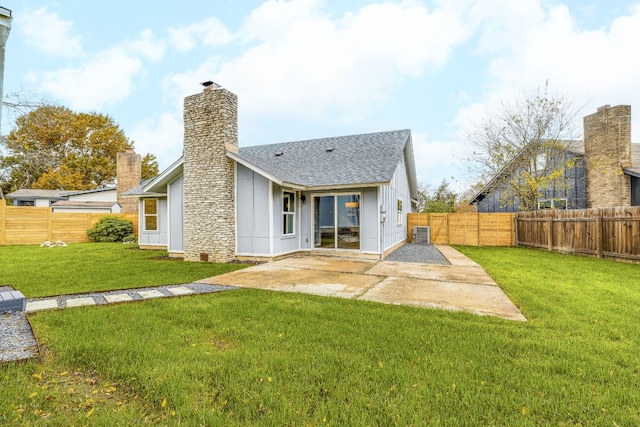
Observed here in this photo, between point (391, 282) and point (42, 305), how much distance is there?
19.6ft

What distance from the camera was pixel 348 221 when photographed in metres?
11.0

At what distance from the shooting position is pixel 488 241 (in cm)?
1553

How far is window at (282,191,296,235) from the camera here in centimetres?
1055

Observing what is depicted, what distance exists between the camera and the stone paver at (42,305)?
4638 mm

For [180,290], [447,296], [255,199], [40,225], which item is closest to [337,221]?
[255,199]

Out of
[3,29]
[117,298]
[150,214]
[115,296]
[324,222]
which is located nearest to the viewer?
[3,29]

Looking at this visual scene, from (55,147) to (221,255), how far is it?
31949 millimetres

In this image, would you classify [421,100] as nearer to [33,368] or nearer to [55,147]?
[33,368]

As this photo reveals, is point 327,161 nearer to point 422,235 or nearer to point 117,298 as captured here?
point 422,235

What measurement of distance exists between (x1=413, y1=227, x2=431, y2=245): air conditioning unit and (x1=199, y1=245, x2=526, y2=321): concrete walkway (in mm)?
6812

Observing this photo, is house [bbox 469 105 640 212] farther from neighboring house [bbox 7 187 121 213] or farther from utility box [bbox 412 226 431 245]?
neighboring house [bbox 7 187 121 213]

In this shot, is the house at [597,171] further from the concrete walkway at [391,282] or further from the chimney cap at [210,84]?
the chimney cap at [210,84]

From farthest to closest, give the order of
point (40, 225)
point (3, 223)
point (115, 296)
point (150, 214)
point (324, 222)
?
1. point (40, 225)
2. point (3, 223)
3. point (150, 214)
4. point (324, 222)
5. point (115, 296)

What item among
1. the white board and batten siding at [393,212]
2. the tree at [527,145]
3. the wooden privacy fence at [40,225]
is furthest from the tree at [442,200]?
the wooden privacy fence at [40,225]
